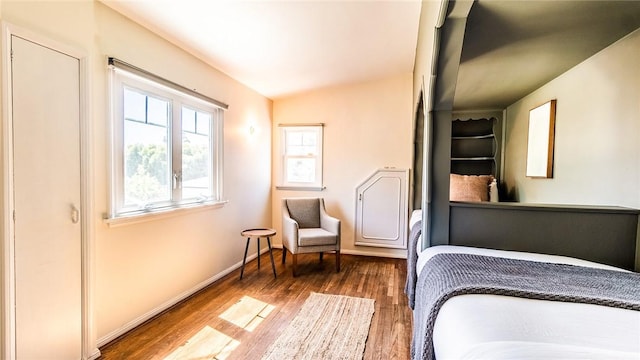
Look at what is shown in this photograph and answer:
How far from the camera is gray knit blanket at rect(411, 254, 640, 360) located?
1013 mm

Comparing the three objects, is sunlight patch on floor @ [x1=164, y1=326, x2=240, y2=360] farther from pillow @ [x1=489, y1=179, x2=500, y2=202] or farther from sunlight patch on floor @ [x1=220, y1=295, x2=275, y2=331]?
pillow @ [x1=489, y1=179, x2=500, y2=202]

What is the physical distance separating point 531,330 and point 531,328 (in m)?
0.01

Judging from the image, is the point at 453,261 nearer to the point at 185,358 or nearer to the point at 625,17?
the point at 625,17

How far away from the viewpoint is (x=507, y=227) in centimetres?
178

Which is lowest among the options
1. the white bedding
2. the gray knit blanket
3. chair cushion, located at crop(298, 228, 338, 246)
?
chair cushion, located at crop(298, 228, 338, 246)

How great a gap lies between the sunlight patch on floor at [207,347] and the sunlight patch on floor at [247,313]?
201 millimetres

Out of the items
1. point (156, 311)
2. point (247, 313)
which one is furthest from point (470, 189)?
point (156, 311)

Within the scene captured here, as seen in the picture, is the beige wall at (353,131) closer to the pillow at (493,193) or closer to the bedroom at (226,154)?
the bedroom at (226,154)

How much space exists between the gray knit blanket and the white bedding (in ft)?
0.10

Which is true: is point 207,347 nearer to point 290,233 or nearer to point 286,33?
point 290,233

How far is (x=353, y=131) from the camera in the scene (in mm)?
4375

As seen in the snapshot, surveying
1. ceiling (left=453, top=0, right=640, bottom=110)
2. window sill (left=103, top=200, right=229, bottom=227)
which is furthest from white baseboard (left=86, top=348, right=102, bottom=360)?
ceiling (left=453, top=0, right=640, bottom=110)

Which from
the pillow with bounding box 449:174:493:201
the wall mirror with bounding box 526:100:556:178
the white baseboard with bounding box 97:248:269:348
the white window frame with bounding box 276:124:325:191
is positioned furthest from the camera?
the white window frame with bounding box 276:124:325:191

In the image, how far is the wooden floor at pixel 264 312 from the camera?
79.4 inches
